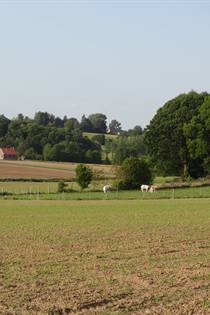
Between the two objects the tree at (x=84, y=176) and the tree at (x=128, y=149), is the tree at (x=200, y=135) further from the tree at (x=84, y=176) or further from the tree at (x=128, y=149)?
the tree at (x=128, y=149)

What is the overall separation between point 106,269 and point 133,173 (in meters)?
60.7

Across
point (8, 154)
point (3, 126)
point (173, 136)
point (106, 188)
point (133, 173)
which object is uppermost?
point (3, 126)

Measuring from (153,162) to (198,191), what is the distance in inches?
811

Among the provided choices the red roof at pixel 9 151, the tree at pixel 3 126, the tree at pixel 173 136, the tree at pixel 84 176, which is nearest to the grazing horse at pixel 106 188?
the tree at pixel 84 176

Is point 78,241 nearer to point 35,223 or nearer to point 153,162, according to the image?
point 35,223

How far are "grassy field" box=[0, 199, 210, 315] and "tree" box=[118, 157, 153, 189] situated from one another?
1828 inches

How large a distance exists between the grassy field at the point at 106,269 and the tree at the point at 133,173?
1828 inches

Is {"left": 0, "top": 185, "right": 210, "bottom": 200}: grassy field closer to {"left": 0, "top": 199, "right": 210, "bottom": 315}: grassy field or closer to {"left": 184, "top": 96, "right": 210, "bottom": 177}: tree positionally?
{"left": 184, "top": 96, "right": 210, "bottom": 177}: tree

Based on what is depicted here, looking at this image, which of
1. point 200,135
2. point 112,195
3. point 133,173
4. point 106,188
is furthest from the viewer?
point 200,135

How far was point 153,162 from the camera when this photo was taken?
87.9 m

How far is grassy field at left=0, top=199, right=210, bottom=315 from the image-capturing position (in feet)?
40.1

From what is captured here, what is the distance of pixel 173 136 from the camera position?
8569cm

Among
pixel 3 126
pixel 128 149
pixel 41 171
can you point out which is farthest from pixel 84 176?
pixel 3 126

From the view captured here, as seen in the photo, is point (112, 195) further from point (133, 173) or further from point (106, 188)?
point (133, 173)
